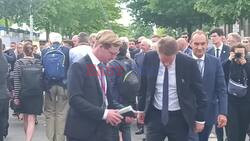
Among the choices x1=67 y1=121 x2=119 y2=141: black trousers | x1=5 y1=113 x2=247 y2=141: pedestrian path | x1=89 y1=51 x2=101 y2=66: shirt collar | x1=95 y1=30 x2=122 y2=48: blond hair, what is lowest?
x1=5 y1=113 x2=247 y2=141: pedestrian path

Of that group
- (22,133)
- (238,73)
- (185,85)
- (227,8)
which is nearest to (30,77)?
(22,133)

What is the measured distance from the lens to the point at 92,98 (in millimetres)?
5594

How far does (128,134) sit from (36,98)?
7.78 ft

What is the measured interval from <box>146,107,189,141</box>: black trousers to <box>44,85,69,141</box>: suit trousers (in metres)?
3.53

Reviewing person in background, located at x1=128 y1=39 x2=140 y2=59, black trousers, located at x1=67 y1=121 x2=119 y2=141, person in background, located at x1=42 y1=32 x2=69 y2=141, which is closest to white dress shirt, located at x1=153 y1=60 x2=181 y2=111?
black trousers, located at x1=67 y1=121 x2=119 y2=141

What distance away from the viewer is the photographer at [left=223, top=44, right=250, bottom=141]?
885 cm

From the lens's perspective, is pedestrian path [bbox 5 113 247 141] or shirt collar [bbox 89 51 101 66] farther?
pedestrian path [bbox 5 113 247 141]

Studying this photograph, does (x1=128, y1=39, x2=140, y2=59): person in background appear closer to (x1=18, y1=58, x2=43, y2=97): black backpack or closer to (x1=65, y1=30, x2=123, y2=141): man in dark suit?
(x1=18, y1=58, x2=43, y2=97): black backpack

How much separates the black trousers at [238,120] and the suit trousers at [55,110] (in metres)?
2.95

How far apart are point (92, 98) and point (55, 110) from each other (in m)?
4.79

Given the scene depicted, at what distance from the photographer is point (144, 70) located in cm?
695

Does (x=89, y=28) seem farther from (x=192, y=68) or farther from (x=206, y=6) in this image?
(x=192, y=68)

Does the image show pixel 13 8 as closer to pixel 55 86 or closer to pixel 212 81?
pixel 55 86

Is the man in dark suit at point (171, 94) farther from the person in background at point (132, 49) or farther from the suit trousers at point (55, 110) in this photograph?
the person in background at point (132, 49)
